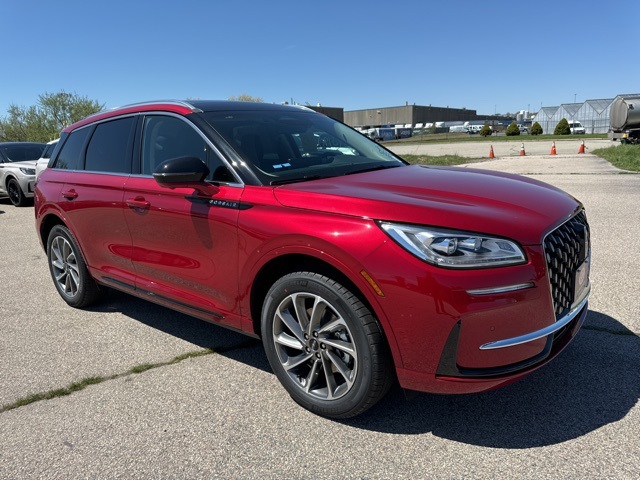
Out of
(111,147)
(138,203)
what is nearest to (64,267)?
(111,147)

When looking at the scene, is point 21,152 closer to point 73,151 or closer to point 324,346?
point 73,151

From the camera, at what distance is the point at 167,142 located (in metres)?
3.83

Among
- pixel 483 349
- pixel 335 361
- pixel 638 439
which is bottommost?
pixel 638 439

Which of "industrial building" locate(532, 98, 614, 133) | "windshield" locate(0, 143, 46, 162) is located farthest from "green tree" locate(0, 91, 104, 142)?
"industrial building" locate(532, 98, 614, 133)

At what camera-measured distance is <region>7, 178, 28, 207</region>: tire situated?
13.1 meters

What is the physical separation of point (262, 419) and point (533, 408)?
5.08 ft

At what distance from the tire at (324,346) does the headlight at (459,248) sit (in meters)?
0.45

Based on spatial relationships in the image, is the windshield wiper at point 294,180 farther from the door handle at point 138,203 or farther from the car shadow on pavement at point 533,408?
the car shadow on pavement at point 533,408

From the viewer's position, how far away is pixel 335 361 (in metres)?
2.82

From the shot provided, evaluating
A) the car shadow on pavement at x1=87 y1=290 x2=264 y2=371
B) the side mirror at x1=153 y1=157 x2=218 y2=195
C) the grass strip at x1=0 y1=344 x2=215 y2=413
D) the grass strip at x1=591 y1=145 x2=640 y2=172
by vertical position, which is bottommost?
the grass strip at x1=591 y1=145 x2=640 y2=172

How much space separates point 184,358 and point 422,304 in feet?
6.96

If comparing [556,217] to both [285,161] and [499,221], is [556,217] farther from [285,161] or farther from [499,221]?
[285,161]

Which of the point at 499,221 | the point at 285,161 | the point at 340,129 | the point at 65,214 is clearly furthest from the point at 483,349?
the point at 65,214

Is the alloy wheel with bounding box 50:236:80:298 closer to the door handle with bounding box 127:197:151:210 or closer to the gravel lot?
the gravel lot
